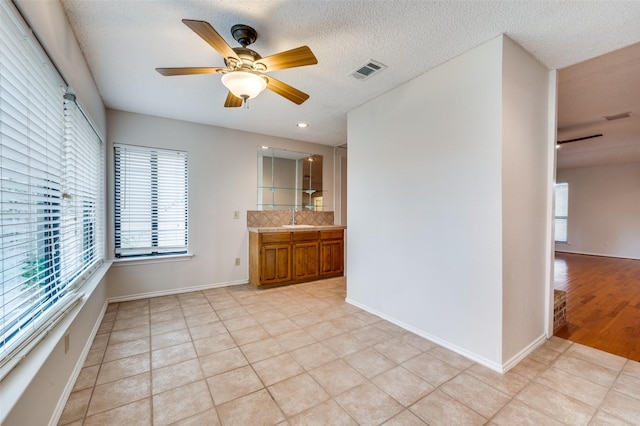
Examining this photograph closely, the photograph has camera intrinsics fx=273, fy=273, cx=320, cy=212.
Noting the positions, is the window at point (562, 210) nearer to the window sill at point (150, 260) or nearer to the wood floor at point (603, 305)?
the wood floor at point (603, 305)

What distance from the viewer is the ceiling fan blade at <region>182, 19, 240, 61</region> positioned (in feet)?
4.79

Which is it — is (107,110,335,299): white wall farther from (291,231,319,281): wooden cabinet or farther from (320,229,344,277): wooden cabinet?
(320,229,344,277): wooden cabinet

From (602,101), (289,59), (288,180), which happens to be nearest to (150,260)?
(288,180)

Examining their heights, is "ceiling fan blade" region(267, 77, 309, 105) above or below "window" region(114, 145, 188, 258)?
above

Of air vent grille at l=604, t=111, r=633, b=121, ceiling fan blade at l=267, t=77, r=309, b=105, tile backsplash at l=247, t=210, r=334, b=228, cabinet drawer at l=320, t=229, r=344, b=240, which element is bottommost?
cabinet drawer at l=320, t=229, r=344, b=240

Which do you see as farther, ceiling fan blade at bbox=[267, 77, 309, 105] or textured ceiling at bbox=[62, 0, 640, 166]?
ceiling fan blade at bbox=[267, 77, 309, 105]

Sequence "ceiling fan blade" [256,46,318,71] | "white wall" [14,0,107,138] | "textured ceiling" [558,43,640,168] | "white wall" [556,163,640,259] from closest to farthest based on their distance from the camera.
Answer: "white wall" [14,0,107,138] → "ceiling fan blade" [256,46,318,71] → "textured ceiling" [558,43,640,168] → "white wall" [556,163,640,259]

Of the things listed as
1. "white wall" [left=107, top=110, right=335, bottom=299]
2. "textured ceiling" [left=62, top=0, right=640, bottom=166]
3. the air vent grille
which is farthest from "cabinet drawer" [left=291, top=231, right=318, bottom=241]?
the air vent grille

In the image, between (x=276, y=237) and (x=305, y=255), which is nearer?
(x=276, y=237)

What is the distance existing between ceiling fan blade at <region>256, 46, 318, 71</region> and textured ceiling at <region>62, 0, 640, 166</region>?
0.30 metres

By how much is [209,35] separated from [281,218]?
3452mm

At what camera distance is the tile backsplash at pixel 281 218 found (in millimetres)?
4586

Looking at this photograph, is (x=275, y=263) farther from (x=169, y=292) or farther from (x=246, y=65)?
(x=246, y=65)

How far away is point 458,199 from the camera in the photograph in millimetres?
2293
